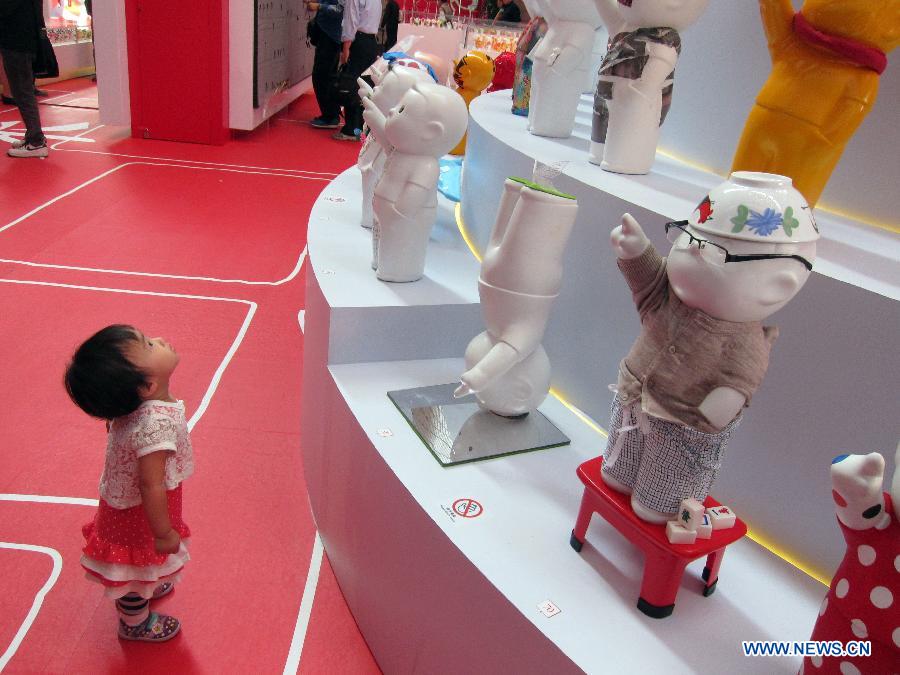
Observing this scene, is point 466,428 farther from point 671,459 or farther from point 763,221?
point 763,221

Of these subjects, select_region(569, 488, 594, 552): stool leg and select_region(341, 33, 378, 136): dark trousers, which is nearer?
select_region(569, 488, 594, 552): stool leg

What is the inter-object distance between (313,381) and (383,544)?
52cm

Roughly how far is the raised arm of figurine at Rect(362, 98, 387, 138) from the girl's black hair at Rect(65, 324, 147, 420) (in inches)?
28.1

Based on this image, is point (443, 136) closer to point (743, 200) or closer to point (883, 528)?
point (743, 200)

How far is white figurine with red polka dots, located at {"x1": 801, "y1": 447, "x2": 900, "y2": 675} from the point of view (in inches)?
27.6

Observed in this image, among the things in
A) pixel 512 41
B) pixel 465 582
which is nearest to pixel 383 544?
pixel 465 582

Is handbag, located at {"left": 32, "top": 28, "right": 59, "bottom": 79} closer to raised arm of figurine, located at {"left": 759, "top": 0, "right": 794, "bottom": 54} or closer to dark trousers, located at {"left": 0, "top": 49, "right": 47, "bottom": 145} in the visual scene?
dark trousers, located at {"left": 0, "top": 49, "right": 47, "bottom": 145}

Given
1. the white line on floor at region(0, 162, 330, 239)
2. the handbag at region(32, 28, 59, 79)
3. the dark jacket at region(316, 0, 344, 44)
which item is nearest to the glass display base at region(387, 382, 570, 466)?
the white line on floor at region(0, 162, 330, 239)

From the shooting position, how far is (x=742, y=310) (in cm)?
83

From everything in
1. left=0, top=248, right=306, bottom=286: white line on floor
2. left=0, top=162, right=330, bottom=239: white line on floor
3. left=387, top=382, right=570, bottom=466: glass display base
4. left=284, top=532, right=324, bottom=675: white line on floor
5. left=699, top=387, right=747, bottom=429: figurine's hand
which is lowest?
left=284, top=532, right=324, bottom=675: white line on floor

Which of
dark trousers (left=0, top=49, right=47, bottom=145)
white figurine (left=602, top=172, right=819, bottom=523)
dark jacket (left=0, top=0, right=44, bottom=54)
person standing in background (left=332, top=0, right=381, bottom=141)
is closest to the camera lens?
white figurine (left=602, top=172, right=819, bottom=523)

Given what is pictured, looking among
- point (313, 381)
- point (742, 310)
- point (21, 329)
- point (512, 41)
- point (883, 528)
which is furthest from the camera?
point (512, 41)

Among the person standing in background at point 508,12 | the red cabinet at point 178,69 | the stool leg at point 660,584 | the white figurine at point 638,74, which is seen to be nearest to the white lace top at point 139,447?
the stool leg at point 660,584

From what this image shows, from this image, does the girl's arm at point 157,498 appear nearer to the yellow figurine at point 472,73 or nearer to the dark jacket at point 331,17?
the yellow figurine at point 472,73
